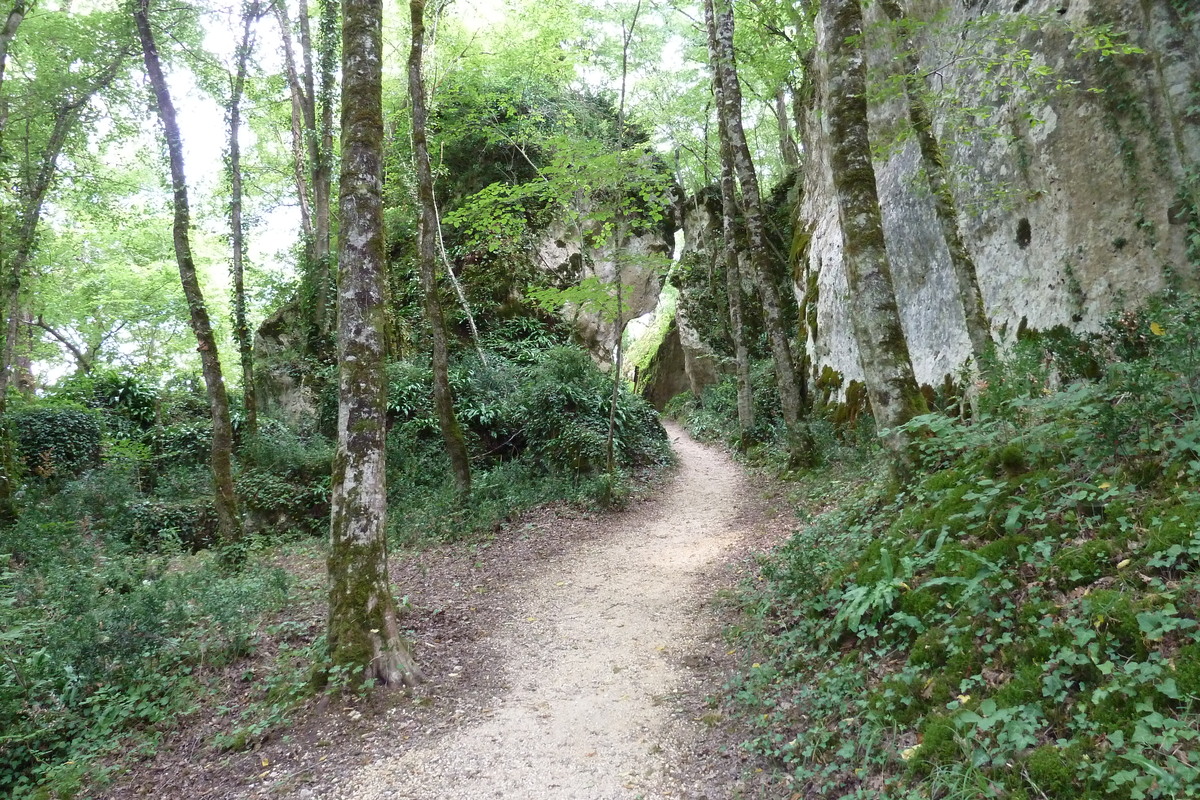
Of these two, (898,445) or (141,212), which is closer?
(898,445)

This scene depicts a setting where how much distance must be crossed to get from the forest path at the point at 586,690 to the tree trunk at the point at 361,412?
89 cm

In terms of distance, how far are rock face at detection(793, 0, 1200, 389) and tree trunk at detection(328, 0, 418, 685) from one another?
533cm

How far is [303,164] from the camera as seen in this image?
60.7ft

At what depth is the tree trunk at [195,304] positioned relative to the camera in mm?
9180

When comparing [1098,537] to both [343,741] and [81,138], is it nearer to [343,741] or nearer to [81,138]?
[343,741]

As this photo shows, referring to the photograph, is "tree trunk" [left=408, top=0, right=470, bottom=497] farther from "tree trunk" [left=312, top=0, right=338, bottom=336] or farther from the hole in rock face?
the hole in rock face

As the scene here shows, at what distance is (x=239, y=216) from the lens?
13641mm

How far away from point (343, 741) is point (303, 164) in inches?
731

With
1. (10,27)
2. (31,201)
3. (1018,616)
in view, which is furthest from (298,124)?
(1018,616)

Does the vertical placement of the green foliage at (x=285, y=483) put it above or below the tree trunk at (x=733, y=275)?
below

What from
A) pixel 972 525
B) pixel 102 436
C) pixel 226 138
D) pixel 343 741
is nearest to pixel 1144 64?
pixel 972 525

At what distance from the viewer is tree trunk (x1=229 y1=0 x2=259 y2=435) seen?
11680 millimetres

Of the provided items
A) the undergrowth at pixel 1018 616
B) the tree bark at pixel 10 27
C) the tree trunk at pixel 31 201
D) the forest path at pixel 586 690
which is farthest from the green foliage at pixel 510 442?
the tree bark at pixel 10 27

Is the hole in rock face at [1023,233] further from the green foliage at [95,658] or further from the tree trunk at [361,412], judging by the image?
the green foliage at [95,658]
